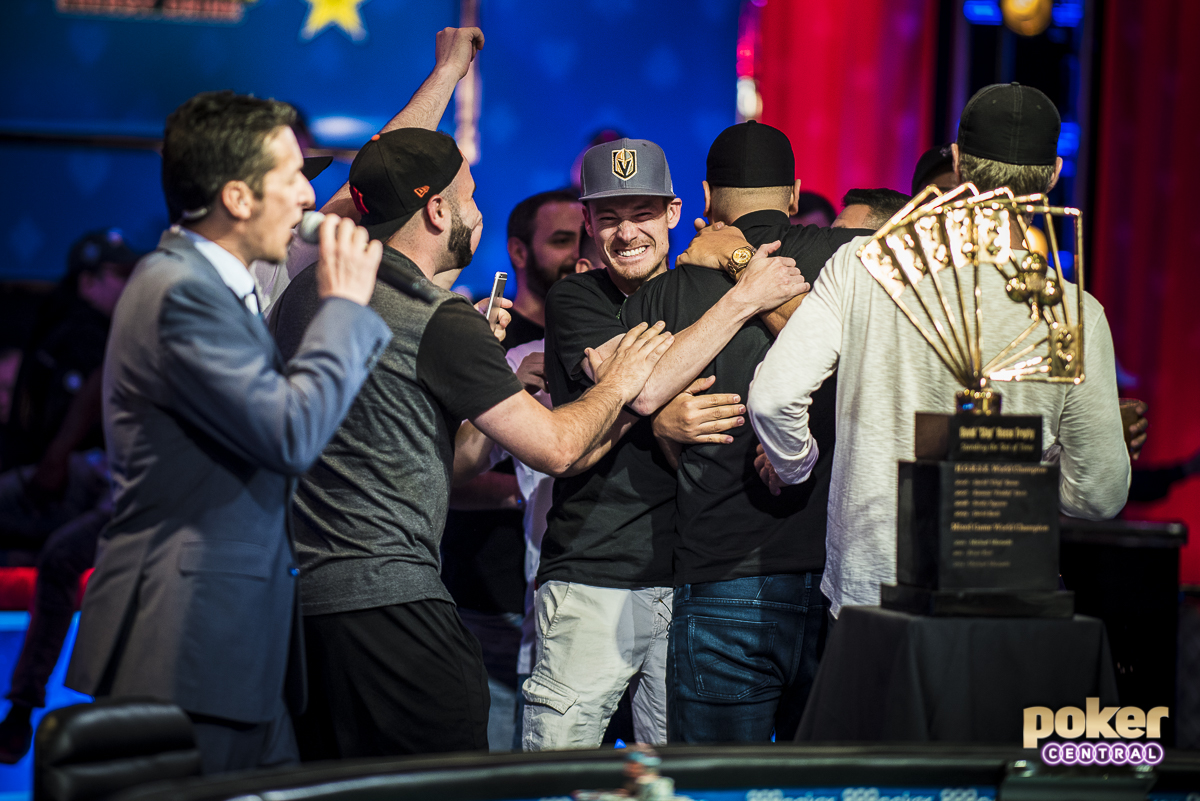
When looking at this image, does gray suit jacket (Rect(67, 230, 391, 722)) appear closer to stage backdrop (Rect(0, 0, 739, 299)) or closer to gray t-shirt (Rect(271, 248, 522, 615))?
gray t-shirt (Rect(271, 248, 522, 615))

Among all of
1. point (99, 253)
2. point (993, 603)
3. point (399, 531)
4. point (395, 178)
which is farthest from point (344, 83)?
point (993, 603)

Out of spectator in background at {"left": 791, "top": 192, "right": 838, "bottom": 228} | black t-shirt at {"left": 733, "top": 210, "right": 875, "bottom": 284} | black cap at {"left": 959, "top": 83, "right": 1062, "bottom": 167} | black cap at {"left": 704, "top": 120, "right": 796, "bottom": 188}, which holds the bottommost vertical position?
black t-shirt at {"left": 733, "top": 210, "right": 875, "bottom": 284}

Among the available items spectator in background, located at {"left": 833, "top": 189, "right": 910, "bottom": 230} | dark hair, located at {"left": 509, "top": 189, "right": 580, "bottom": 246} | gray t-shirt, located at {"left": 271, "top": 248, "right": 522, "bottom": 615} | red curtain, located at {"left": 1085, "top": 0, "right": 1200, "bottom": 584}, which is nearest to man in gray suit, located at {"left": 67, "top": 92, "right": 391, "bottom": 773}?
gray t-shirt, located at {"left": 271, "top": 248, "right": 522, "bottom": 615}

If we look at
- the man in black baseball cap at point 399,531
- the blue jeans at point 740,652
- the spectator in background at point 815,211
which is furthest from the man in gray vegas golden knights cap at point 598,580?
the spectator in background at point 815,211

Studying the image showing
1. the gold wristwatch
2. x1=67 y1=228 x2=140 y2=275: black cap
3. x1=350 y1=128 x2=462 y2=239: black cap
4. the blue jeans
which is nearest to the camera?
x1=350 y1=128 x2=462 y2=239: black cap

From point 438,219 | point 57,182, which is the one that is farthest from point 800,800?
point 57,182

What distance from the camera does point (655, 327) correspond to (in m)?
2.24

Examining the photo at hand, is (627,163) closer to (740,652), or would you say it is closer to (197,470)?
(740,652)

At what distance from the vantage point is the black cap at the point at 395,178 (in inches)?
81.6

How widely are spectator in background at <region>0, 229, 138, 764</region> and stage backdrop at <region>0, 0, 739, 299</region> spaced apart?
476 millimetres

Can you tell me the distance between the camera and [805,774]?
1284 millimetres

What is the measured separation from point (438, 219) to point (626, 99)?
10.7 ft

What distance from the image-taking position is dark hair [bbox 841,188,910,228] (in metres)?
2.89

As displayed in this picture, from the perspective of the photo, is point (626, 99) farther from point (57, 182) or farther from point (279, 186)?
point (279, 186)
